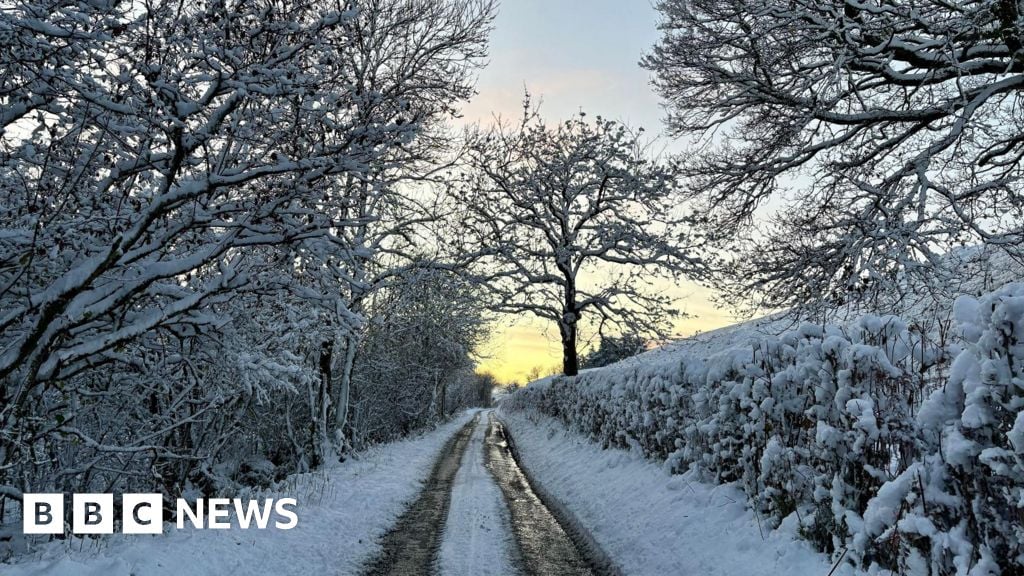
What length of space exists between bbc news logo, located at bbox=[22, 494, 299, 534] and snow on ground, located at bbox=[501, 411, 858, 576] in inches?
174

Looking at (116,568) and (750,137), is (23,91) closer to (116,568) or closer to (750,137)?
(116,568)

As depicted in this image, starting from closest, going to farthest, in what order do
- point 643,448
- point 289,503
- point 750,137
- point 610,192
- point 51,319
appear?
point 51,319, point 289,503, point 643,448, point 750,137, point 610,192

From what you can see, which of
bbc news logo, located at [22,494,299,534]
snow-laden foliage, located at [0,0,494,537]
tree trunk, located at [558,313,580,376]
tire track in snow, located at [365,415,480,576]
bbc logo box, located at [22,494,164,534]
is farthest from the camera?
tree trunk, located at [558,313,580,376]

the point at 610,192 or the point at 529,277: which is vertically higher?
the point at 610,192

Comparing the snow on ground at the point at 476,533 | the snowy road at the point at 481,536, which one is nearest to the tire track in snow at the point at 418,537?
the snowy road at the point at 481,536

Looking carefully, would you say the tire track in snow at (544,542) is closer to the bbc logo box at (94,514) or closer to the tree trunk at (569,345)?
the bbc logo box at (94,514)

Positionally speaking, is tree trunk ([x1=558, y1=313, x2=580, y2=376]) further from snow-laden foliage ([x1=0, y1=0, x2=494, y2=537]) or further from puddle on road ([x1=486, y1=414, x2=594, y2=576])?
snow-laden foliage ([x1=0, y1=0, x2=494, y2=537])

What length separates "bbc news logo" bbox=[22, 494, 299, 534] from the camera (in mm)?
7148

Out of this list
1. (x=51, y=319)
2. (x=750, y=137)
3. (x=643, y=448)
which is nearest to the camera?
(x=51, y=319)

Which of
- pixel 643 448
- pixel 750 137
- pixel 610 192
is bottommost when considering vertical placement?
pixel 643 448

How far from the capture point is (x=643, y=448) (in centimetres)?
1120

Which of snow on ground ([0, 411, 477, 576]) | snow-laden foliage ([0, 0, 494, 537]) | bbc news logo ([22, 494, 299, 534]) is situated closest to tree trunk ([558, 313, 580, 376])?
snow on ground ([0, 411, 477, 576])

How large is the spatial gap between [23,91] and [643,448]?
33.4ft

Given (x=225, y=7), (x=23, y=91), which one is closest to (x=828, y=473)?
(x=225, y=7)
